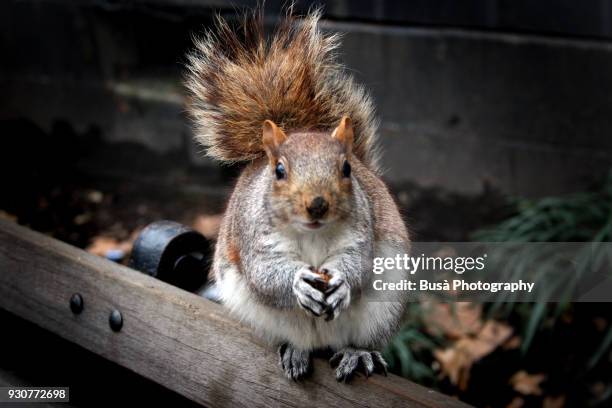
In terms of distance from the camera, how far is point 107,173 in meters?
4.58

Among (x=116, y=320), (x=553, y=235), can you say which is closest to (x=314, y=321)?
(x=116, y=320)

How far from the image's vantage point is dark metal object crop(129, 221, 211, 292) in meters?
A: 1.96

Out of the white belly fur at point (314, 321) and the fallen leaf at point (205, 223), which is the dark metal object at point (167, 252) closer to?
the white belly fur at point (314, 321)

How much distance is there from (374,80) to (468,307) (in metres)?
1.22

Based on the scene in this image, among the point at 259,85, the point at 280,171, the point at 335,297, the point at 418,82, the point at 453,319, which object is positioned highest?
the point at 259,85

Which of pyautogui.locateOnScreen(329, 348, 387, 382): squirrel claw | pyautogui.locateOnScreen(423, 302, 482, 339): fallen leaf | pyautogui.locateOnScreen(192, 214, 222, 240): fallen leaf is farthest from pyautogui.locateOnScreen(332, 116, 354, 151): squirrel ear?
pyautogui.locateOnScreen(192, 214, 222, 240): fallen leaf

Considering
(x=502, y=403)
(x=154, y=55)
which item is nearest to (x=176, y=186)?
(x=154, y=55)

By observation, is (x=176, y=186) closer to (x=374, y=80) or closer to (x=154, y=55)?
(x=154, y=55)

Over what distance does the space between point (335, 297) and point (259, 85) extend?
0.60 meters

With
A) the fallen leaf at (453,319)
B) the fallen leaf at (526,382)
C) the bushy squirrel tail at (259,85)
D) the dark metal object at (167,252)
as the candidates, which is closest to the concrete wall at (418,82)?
the fallen leaf at (453,319)

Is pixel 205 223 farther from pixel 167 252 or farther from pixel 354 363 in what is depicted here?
pixel 354 363

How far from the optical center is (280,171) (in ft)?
5.35

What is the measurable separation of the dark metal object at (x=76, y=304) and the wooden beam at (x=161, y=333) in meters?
0.01

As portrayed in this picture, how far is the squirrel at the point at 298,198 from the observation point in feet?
5.28
